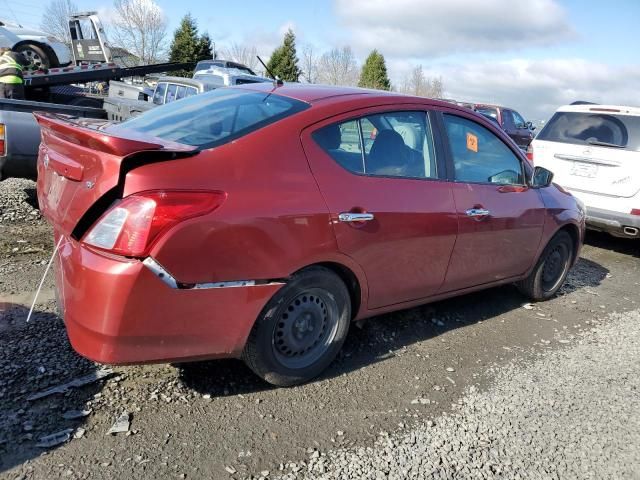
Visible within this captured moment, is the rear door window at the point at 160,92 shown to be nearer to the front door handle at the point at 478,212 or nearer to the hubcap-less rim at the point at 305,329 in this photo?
the front door handle at the point at 478,212

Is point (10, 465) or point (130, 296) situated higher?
point (130, 296)

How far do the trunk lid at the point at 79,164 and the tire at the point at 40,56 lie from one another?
499 inches

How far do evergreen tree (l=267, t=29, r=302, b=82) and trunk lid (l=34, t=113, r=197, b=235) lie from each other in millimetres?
39797

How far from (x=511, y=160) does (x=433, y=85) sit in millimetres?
49986

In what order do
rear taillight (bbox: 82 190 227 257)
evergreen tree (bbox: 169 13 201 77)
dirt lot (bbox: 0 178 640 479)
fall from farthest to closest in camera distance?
evergreen tree (bbox: 169 13 201 77) → dirt lot (bbox: 0 178 640 479) → rear taillight (bbox: 82 190 227 257)

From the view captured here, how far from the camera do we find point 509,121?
17250 millimetres

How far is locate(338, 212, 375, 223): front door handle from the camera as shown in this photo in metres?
3.01

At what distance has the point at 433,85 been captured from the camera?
169 feet

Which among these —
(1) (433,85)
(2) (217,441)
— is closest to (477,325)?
(2) (217,441)

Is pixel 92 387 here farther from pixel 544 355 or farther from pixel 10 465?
pixel 544 355

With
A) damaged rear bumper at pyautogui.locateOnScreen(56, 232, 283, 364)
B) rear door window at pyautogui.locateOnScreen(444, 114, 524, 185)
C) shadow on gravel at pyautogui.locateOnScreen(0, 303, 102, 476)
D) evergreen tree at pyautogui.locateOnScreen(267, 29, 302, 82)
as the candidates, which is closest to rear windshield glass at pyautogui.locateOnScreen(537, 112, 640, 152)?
rear door window at pyautogui.locateOnScreen(444, 114, 524, 185)

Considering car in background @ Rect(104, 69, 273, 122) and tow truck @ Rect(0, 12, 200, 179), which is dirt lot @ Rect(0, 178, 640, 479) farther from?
car in background @ Rect(104, 69, 273, 122)

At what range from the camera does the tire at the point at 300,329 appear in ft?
9.50

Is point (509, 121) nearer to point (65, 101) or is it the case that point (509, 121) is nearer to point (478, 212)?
point (65, 101)
